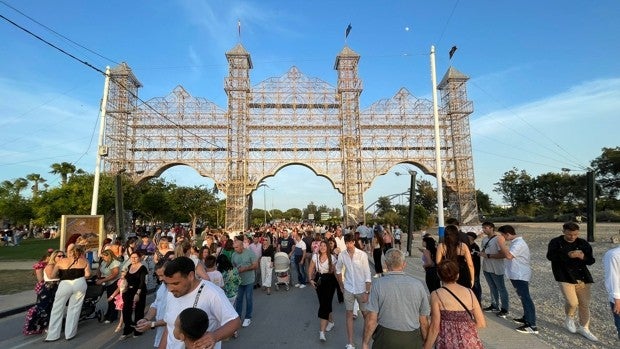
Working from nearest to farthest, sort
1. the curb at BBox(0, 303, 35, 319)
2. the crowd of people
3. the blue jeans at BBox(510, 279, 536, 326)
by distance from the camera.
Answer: the crowd of people < the blue jeans at BBox(510, 279, 536, 326) < the curb at BBox(0, 303, 35, 319)

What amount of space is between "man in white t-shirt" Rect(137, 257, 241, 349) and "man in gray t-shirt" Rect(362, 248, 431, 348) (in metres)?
1.47

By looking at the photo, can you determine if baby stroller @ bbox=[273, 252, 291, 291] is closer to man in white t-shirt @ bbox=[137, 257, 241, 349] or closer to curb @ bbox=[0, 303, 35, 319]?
curb @ bbox=[0, 303, 35, 319]

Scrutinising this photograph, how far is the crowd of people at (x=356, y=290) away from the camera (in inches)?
118

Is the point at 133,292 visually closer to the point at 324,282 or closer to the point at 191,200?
the point at 324,282

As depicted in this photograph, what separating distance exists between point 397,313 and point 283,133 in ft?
120

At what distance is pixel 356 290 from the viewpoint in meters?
5.86

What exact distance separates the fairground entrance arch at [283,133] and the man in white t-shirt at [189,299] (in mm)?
34704

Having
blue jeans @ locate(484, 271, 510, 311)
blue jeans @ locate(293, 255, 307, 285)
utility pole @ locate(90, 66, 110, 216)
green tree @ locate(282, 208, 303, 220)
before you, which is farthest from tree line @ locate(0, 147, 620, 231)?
green tree @ locate(282, 208, 303, 220)

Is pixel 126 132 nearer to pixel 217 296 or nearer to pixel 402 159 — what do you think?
pixel 402 159

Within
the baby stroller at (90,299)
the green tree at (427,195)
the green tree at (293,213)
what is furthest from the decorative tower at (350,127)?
the green tree at (293,213)

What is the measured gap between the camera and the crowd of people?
3.00 metres

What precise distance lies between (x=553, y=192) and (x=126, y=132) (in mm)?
58224

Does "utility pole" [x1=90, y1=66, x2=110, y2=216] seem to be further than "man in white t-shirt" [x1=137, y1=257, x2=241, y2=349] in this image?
Yes

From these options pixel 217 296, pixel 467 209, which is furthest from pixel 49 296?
pixel 467 209
